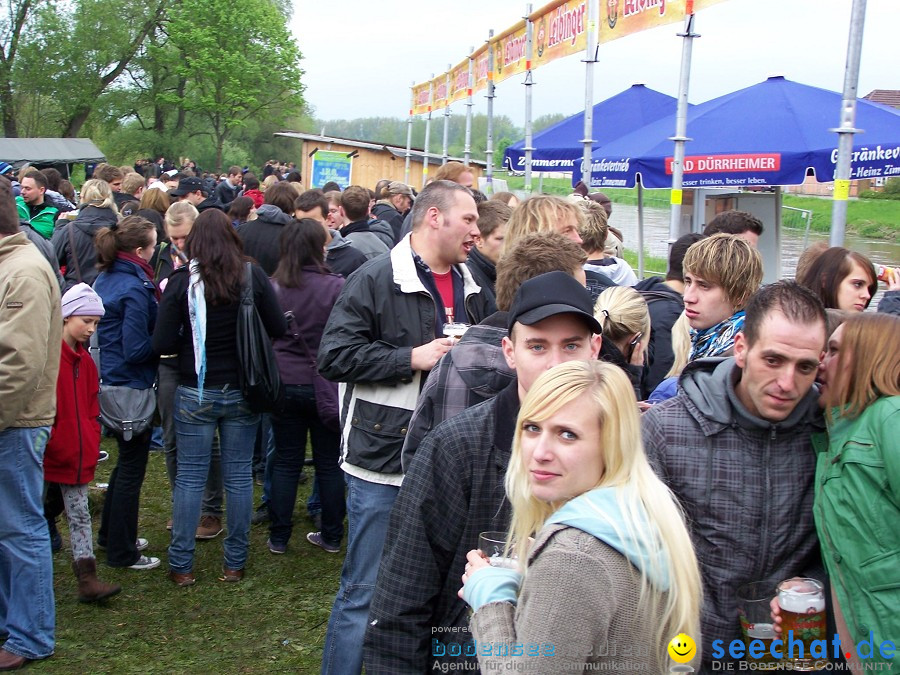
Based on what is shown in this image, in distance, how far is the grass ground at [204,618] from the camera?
4.53 m

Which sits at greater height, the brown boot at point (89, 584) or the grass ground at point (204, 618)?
the brown boot at point (89, 584)

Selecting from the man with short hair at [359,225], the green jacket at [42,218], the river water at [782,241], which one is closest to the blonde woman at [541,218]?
the man with short hair at [359,225]

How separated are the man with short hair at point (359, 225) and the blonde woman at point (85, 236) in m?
1.97

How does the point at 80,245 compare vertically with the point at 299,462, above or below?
above

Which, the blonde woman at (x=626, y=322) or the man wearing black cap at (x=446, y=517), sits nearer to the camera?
the man wearing black cap at (x=446, y=517)

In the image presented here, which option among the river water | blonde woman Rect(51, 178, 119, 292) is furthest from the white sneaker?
the river water

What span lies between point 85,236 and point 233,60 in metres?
48.2

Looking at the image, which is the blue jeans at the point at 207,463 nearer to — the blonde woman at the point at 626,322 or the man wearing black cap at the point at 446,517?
the blonde woman at the point at 626,322

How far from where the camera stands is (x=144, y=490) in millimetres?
7016

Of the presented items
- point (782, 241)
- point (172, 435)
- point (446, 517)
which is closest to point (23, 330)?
point (172, 435)

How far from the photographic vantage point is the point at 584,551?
1831mm

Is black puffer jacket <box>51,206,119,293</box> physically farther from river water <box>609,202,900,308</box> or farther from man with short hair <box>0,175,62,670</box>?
river water <box>609,202,900,308</box>

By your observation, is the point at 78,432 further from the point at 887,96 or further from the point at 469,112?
the point at 887,96

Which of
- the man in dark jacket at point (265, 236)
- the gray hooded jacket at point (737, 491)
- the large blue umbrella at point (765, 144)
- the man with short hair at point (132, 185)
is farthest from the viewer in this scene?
the man with short hair at point (132, 185)
